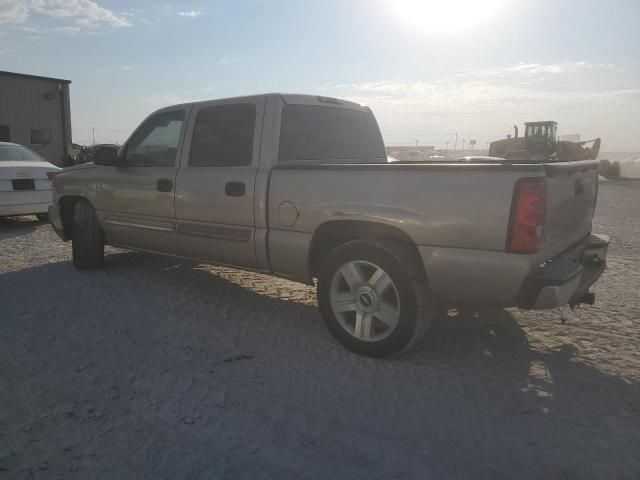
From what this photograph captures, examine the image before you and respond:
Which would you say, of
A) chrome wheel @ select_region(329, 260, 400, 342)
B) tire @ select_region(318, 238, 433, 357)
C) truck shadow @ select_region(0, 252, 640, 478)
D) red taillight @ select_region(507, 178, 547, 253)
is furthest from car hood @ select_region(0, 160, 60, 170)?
red taillight @ select_region(507, 178, 547, 253)

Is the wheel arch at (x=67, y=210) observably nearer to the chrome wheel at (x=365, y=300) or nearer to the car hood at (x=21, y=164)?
the car hood at (x=21, y=164)

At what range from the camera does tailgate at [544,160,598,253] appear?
305 centimetres

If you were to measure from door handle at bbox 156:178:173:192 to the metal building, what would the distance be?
697 inches

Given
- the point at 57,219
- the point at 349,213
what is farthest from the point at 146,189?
the point at 349,213

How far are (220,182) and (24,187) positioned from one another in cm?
610

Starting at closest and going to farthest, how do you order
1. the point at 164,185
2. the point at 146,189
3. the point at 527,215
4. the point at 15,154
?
the point at 527,215 < the point at 164,185 < the point at 146,189 < the point at 15,154

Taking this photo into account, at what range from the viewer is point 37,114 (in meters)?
19.6

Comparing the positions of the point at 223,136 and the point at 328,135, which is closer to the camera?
the point at 223,136

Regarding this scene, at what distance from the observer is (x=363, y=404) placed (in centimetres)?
289

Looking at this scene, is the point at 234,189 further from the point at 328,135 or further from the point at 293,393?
the point at 293,393

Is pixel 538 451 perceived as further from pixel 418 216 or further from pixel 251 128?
pixel 251 128

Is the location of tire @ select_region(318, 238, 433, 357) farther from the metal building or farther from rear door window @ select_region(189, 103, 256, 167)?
the metal building

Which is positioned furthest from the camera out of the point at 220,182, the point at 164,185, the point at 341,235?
the point at 164,185

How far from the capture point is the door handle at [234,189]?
411cm
